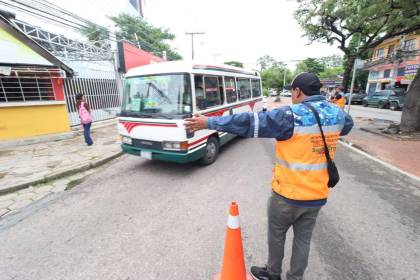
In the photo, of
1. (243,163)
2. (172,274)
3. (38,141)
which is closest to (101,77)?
(38,141)

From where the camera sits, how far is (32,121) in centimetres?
771

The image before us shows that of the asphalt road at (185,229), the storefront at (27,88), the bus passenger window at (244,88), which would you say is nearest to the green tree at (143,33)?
the storefront at (27,88)

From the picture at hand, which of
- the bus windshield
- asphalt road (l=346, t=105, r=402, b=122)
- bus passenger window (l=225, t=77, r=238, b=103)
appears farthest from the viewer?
asphalt road (l=346, t=105, r=402, b=122)

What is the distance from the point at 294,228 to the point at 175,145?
2.99 metres

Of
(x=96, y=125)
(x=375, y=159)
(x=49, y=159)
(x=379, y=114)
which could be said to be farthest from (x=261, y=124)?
(x=379, y=114)

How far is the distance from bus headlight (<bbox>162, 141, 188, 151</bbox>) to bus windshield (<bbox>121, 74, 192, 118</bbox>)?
54 centimetres

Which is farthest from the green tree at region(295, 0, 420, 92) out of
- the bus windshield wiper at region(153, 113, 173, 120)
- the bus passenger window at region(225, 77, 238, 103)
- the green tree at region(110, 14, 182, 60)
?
the green tree at region(110, 14, 182, 60)

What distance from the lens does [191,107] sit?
456 centimetres

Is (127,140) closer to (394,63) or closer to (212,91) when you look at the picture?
(212,91)

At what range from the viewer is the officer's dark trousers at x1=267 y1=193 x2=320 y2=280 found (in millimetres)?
1840

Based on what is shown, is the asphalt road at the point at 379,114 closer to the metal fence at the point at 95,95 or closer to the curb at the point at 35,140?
the metal fence at the point at 95,95

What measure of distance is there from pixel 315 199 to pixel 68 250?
9.41 feet

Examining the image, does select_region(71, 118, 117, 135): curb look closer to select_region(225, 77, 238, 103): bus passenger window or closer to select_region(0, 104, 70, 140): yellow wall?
select_region(0, 104, 70, 140): yellow wall

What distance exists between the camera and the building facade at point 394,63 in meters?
25.8
